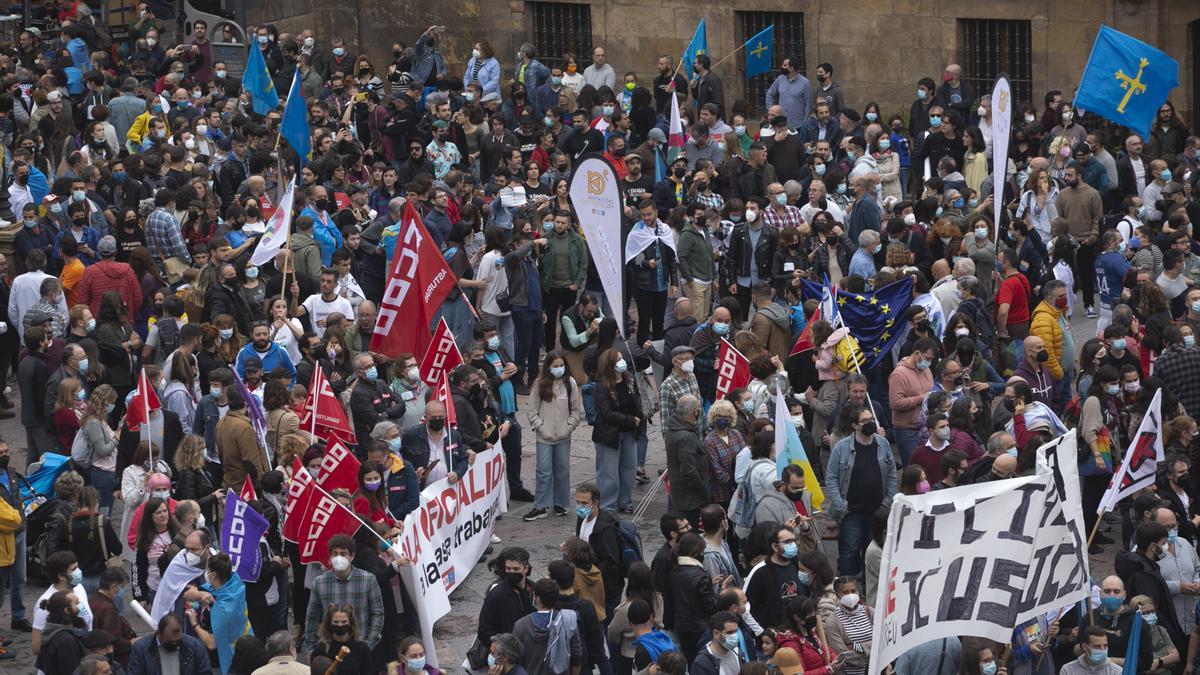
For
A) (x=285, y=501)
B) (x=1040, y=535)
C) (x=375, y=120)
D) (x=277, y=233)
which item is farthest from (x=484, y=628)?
(x=375, y=120)

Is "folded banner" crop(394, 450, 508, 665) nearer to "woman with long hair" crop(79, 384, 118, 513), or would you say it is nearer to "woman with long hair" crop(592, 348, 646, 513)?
"woman with long hair" crop(592, 348, 646, 513)

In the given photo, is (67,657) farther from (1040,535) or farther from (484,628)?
(1040,535)

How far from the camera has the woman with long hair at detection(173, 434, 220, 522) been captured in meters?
15.1

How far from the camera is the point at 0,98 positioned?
25.2 meters

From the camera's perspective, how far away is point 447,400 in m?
16.0

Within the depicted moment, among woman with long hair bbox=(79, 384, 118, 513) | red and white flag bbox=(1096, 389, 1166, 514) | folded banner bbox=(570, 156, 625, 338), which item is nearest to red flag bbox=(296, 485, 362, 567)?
woman with long hair bbox=(79, 384, 118, 513)

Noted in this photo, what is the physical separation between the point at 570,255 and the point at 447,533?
553 cm

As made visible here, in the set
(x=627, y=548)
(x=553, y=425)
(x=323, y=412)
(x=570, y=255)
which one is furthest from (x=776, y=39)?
(x=627, y=548)

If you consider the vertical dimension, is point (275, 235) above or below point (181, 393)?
above

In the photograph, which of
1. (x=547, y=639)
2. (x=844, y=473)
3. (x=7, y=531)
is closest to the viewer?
(x=547, y=639)

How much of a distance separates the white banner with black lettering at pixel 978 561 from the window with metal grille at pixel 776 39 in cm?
1945

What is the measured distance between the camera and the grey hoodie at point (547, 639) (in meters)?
12.7

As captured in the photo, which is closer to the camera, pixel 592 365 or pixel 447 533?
pixel 447 533

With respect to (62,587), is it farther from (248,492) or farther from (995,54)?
(995,54)
